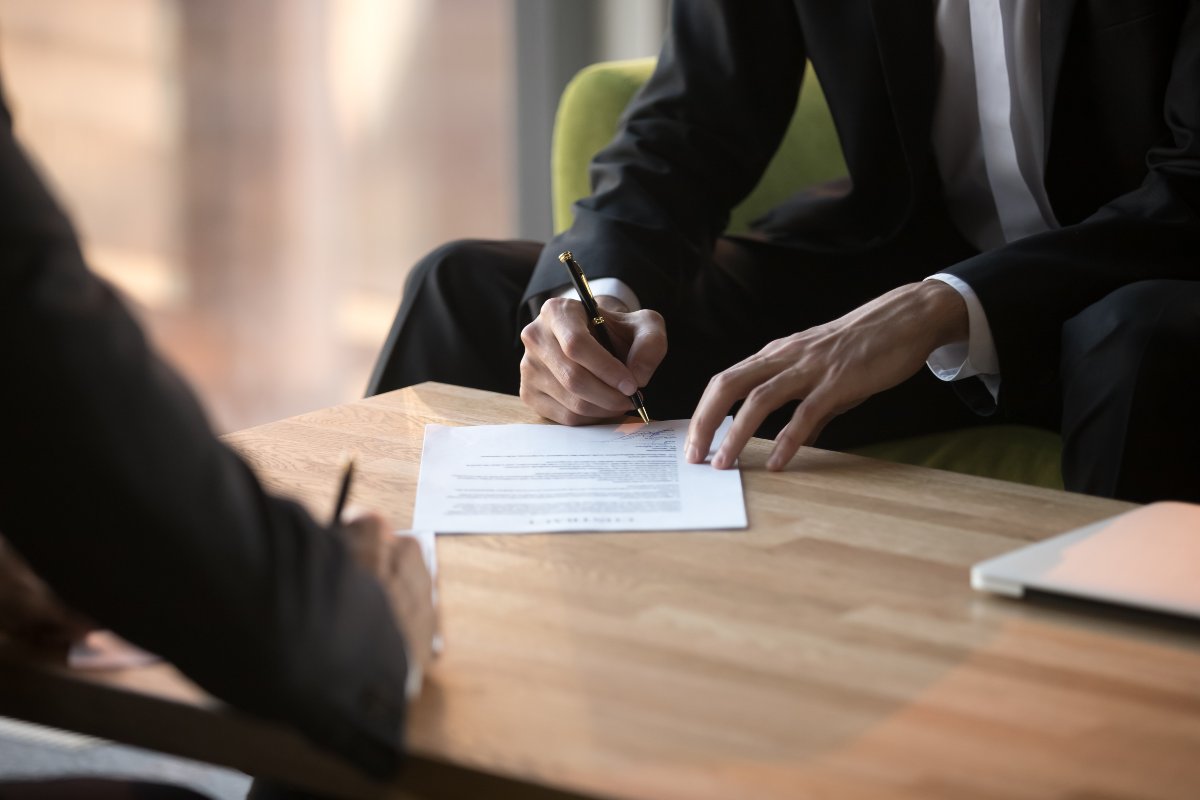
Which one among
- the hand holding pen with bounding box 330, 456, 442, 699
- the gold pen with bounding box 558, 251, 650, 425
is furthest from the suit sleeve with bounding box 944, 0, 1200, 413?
the hand holding pen with bounding box 330, 456, 442, 699

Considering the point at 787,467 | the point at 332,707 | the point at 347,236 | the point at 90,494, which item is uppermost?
the point at 90,494

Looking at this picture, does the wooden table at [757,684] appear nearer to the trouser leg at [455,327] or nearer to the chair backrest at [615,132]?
the trouser leg at [455,327]

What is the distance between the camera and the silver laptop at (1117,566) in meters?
0.84

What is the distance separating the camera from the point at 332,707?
2.02 feet

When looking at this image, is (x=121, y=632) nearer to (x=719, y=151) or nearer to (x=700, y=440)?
(x=700, y=440)

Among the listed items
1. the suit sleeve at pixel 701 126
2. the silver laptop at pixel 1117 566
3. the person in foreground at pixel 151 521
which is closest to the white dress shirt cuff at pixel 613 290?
the suit sleeve at pixel 701 126

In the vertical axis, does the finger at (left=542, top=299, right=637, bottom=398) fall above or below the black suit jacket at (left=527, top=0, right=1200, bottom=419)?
below

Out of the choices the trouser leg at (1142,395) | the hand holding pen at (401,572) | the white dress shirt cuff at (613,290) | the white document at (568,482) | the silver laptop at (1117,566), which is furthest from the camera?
the white dress shirt cuff at (613,290)

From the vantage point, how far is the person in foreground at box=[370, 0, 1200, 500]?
129 cm

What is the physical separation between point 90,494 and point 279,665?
0.39 ft

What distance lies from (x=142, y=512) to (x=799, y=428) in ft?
2.41

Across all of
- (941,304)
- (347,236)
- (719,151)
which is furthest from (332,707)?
(347,236)

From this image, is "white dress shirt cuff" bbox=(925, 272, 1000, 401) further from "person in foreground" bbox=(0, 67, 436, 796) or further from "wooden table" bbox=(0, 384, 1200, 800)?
"person in foreground" bbox=(0, 67, 436, 796)

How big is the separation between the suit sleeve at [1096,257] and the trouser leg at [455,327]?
2.03 feet
